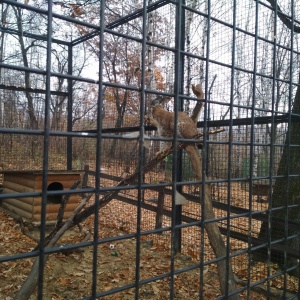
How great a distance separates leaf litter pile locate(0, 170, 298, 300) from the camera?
3.31 metres

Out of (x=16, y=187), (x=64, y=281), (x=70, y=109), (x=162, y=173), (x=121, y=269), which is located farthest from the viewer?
(x=70, y=109)

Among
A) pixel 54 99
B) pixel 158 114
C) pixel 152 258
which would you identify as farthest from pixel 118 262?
pixel 54 99

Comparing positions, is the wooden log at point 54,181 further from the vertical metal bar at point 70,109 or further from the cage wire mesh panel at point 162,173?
the vertical metal bar at point 70,109

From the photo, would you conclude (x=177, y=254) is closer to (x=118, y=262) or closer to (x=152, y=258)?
(x=152, y=258)

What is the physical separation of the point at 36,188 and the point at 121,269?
2349 millimetres

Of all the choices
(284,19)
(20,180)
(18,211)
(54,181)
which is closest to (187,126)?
(284,19)

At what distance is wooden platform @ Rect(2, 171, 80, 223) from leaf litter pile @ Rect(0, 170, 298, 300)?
31 cm

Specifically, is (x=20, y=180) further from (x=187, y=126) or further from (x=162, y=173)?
(x=187, y=126)

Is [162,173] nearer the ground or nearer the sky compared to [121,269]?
nearer the sky

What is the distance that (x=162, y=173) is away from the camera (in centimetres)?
523

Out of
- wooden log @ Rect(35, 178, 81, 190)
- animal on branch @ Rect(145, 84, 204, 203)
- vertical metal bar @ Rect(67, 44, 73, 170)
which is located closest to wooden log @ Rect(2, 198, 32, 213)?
wooden log @ Rect(35, 178, 81, 190)

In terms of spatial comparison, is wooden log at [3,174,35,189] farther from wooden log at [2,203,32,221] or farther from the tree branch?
the tree branch

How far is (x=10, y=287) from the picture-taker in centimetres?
331

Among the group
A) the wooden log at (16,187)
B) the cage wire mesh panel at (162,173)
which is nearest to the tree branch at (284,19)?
the cage wire mesh panel at (162,173)
